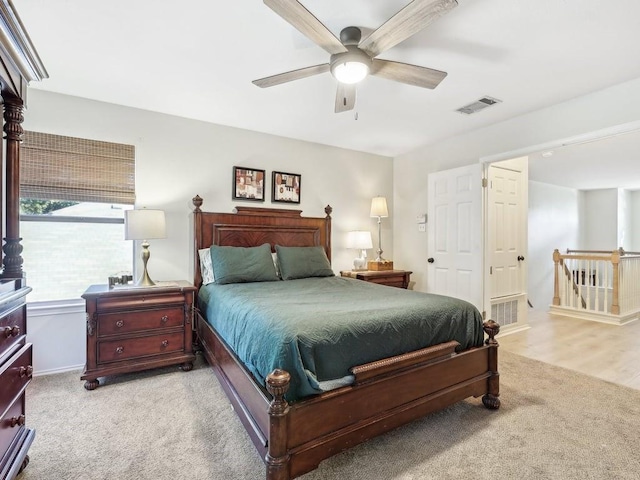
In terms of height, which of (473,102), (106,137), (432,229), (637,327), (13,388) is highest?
(473,102)

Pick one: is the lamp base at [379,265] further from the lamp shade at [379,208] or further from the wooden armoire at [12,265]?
the wooden armoire at [12,265]

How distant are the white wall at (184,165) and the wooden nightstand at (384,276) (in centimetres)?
44

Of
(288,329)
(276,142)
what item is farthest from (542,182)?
(288,329)

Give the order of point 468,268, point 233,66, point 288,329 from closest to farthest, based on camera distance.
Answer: point 288,329, point 233,66, point 468,268

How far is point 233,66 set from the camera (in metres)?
2.42

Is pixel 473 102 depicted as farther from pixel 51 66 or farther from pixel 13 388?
pixel 13 388

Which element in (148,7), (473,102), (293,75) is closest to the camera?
(148,7)

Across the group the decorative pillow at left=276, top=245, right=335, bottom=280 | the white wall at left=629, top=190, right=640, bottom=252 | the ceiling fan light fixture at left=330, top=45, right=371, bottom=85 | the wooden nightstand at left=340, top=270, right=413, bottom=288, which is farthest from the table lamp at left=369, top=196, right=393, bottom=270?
the white wall at left=629, top=190, right=640, bottom=252

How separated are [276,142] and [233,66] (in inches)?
61.4

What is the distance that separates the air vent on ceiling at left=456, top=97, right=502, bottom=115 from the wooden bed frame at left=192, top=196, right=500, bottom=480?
6.79 ft

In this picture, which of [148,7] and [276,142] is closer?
[148,7]

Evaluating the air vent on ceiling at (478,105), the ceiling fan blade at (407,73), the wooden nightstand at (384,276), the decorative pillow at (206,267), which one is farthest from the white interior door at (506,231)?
the decorative pillow at (206,267)

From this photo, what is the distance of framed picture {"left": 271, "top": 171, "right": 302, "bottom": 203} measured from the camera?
155 inches

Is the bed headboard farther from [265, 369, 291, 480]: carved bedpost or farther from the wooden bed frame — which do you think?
[265, 369, 291, 480]: carved bedpost
